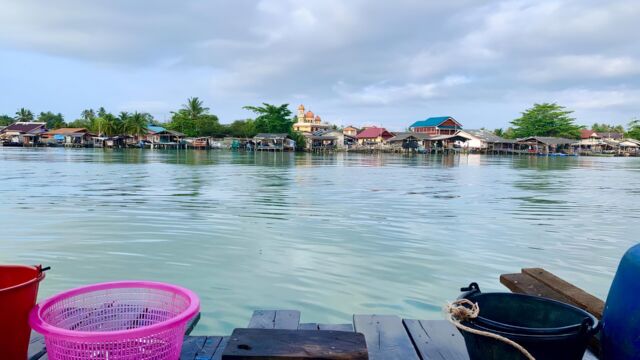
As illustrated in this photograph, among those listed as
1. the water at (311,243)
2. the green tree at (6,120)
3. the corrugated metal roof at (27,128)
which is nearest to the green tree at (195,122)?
the corrugated metal roof at (27,128)

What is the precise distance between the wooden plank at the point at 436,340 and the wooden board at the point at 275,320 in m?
0.67

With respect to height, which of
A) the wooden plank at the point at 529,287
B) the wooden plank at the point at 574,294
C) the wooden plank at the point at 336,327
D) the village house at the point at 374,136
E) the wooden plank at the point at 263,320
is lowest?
the wooden plank at the point at 336,327

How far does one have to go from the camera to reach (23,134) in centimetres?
6372

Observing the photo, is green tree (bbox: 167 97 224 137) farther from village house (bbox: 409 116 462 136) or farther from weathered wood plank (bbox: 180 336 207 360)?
weathered wood plank (bbox: 180 336 207 360)

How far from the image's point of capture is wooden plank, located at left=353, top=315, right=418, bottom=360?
93.5 inches

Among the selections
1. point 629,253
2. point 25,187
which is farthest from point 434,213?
point 25,187

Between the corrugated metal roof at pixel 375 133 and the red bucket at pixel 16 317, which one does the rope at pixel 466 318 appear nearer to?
the red bucket at pixel 16 317

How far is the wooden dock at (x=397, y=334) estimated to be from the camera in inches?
92.5

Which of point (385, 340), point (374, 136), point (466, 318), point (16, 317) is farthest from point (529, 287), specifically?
point (374, 136)

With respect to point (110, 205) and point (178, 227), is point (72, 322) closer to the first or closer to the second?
point (178, 227)

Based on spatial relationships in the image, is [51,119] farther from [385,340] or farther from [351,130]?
[385,340]

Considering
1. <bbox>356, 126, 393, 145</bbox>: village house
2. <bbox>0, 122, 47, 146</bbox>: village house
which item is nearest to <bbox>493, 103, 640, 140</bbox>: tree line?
<bbox>356, 126, 393, 145</bbox>: village house

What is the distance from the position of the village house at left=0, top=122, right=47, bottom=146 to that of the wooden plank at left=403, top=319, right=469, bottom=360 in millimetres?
72767

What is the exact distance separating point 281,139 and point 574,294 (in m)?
58.4
